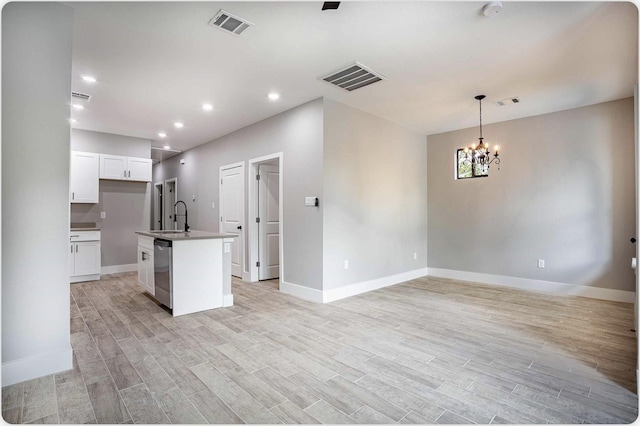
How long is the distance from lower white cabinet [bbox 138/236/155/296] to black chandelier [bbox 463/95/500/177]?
4.74 metres

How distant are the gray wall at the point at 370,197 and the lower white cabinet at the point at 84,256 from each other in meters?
4.31

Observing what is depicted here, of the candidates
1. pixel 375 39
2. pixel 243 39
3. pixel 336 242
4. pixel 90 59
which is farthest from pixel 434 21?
pixel 90 59

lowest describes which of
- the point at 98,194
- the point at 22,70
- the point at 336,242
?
the point at 336,242

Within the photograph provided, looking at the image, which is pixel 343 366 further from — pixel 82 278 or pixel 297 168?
pixel 82 278

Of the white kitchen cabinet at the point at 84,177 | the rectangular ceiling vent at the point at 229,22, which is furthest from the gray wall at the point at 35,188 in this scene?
the white kitchen cabinet at the point at 84,177

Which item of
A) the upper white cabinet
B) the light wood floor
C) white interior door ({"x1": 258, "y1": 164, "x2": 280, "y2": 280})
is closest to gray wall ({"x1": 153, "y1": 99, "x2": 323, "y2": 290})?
white interior door ({"x1": 258, "y1": 164, "x2": 280, "y2": 280})

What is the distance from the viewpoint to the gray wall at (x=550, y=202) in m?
4.48

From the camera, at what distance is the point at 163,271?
154 inches

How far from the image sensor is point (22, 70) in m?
2.23

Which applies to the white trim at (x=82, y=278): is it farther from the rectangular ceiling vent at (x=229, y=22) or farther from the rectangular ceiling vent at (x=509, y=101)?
the rectangular ceiling vent at (x=509, y=101)

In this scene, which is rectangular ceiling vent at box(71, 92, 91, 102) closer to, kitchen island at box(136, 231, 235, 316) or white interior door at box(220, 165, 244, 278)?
kitchen island at box(136, 231, 235, 316)

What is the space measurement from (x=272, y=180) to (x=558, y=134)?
4777 mm

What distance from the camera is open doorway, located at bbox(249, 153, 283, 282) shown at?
18.6 ft

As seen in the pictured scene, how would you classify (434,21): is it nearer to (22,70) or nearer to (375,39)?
(375,39)
